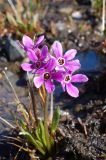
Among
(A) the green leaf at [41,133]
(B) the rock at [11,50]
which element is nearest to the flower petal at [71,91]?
(A) the green leaf at [41,133]

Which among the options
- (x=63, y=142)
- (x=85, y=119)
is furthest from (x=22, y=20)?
(x=63, y=142)

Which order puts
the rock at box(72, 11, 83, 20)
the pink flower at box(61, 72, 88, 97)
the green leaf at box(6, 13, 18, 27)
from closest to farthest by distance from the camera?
the pink flower at box(61, 72, 88, 97) < the green leaf at box(6, 13, 18, 27) < the rock at box(72, 11, 83, 20)

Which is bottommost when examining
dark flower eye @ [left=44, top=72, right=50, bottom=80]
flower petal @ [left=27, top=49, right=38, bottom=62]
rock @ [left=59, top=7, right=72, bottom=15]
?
rock @ [left=59, top=7, right=72, bottom=15]

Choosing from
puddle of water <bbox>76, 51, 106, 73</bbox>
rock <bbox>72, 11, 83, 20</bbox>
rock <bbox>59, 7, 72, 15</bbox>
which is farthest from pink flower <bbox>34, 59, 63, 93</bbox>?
rock <bbox>59, 7, 72, 15</bbox>

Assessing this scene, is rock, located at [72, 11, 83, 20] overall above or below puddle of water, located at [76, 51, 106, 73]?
above

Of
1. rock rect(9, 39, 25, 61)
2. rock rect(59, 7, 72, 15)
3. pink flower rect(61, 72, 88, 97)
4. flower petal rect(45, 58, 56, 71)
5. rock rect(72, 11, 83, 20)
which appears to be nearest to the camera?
flower petal rect(45, 58, 56, 71)

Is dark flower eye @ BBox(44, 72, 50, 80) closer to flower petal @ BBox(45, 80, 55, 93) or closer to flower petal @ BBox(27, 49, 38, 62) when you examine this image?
flower petal @ BBox(45, 80, 55, 93)

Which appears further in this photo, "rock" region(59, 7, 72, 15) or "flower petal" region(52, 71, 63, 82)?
"rock" region(59, 7, 72, 15)

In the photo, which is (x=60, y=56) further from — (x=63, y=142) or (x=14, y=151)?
(x=14, y=151)

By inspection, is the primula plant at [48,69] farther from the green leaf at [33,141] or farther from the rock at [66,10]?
the rock at [66,10]
